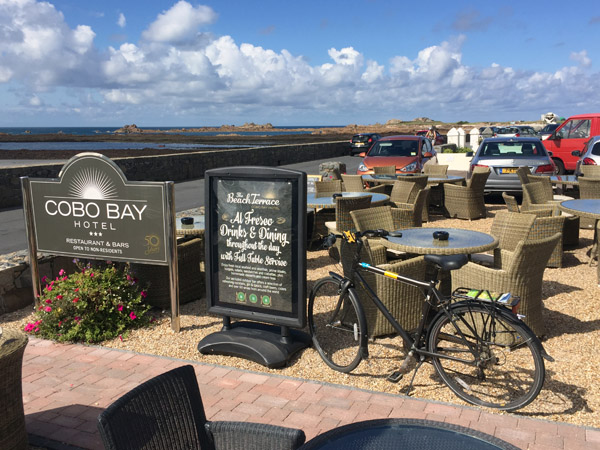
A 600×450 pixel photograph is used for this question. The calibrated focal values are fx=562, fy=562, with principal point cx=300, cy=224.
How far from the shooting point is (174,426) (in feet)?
8.48

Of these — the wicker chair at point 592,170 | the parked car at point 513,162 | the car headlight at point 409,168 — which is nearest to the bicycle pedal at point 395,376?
the wicker chair at point 592,170

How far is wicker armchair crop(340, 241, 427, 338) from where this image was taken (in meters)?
4.96

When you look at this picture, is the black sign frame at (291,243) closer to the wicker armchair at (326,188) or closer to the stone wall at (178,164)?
the wicker armchair at (326,188)

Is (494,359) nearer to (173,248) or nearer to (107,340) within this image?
(173,248)

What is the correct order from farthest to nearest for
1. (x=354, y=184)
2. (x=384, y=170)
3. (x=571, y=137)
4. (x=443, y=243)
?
(x=571, y=137) < (x=384, y=170) < (x=354, y=184) < (x=443, y=243)

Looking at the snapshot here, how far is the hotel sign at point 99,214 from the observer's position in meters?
5.63

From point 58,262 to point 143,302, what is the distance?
1310mm

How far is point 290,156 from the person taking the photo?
92.7 ft

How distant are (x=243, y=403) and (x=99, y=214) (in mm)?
2765

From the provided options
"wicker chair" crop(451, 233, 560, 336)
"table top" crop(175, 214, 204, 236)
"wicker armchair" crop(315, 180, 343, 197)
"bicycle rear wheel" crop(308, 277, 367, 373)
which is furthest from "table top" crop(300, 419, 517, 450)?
"wicker armchair" crop(315, 180, 343, 197)

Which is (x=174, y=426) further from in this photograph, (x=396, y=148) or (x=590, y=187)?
(x=396, y=148)

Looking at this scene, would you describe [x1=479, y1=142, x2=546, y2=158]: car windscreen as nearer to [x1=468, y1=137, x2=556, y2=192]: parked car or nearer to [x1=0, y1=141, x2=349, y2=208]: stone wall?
[x1=468, y1=137, x2=556, y2=192]: parked car

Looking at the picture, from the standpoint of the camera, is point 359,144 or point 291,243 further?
point 359,144

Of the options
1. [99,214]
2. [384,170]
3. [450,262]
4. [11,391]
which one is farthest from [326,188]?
[11,391]
